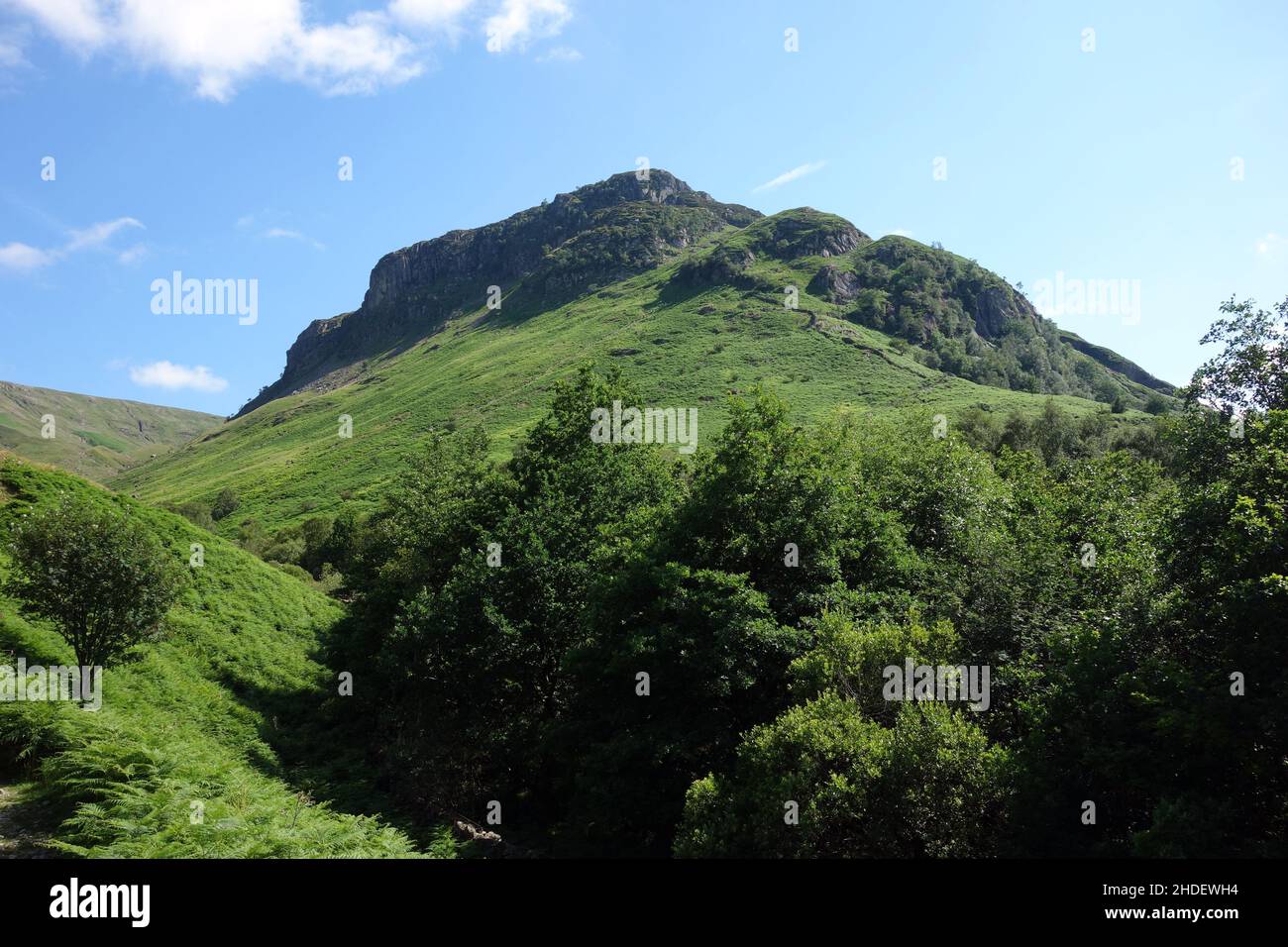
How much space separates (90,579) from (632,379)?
119 metres

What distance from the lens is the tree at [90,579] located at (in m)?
21.5

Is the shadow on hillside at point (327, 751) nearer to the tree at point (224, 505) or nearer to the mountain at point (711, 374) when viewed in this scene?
the mountain at point (711, 374)

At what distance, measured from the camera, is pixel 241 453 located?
6909 inches

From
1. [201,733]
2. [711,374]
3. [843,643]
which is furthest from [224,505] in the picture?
[843,643]

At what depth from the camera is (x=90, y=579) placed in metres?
22.0

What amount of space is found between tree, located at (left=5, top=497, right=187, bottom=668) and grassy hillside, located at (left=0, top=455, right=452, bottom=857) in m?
2.22

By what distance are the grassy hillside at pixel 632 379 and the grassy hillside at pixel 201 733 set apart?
63024 mm

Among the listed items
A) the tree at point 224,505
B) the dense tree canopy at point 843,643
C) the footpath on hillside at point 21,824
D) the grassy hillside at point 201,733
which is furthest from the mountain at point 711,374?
the footpath on hillside at point 21,824

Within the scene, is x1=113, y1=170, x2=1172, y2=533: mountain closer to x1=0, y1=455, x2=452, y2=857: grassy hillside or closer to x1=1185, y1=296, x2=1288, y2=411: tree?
x1=0, y1=455, x2=452, y2=857: grassy hillside

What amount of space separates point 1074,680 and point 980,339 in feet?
626

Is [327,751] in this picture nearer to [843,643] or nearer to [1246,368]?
[843,643]

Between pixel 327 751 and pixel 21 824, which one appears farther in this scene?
pixel 327 751

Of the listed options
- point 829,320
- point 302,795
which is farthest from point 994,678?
point 829,320

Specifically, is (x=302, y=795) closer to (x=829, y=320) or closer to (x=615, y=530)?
(x=615, y=530)
